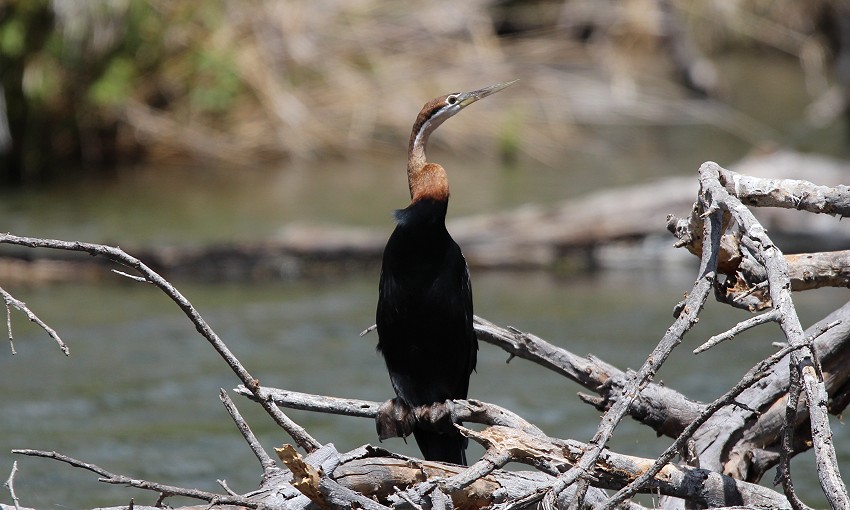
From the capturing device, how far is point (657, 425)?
9.62ft

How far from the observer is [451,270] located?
3.12m

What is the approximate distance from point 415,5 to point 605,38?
2404mm

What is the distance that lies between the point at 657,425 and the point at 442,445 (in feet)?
1.97

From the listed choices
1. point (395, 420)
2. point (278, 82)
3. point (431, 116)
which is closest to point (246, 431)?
point (395, 420)

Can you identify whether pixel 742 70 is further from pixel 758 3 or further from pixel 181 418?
pixel 181 418

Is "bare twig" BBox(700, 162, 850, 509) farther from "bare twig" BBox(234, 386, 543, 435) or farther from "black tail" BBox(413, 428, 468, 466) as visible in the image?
"black tail" BBox(413, 428, 468, 466)

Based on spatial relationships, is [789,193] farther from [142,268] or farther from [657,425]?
[142,268]

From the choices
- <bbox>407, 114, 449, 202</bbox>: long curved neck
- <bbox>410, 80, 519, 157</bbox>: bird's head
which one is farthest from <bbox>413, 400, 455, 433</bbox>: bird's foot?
<bbox>410, 80, 519, 157</bbox>: bird's head

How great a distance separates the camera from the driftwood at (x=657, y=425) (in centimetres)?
217

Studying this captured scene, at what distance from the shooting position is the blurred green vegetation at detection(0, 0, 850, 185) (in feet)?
32.2

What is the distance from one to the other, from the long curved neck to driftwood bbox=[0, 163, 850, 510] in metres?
0.42

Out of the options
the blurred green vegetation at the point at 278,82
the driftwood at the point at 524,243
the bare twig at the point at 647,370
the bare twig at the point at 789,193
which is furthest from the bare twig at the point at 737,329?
the blurred green vegetation at the point at 278,82

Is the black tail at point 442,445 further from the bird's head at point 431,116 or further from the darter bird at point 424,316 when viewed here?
the bird's head at point 431,116

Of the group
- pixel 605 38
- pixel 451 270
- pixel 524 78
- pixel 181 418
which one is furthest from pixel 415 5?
pixel 451 270
